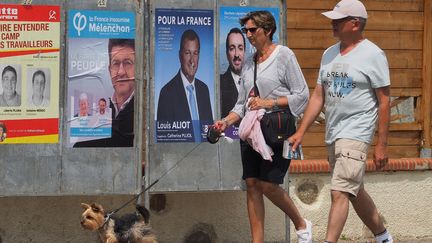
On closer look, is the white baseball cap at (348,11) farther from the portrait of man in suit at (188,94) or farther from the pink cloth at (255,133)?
the portrait of man in suit at (188,94)

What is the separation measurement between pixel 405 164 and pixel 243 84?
2.61 m

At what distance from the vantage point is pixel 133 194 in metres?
7.30

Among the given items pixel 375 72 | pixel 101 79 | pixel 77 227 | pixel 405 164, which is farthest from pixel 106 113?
pixel 405 164

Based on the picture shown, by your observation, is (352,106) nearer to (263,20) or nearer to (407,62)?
(263,20)

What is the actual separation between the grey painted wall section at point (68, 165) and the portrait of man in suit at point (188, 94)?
15.0 inches

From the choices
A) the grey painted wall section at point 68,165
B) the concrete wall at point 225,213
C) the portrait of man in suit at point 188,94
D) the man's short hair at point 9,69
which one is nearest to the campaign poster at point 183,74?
the portrait of man in suit at point 188,94

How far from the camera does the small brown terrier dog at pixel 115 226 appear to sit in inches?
246

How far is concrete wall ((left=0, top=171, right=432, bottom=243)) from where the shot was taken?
7.83m

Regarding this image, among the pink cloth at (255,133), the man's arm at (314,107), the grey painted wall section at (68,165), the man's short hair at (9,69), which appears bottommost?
the grey painted wall section at (68,165)

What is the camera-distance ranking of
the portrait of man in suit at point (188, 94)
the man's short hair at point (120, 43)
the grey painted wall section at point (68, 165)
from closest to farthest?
the grey painted wall section at point (68, 165) → the man's short hair at point (120, 43) → the portrait of man in suit at point (188, 94)

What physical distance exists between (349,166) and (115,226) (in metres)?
1.90

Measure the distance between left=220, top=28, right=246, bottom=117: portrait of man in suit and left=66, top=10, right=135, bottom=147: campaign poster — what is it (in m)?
0.86

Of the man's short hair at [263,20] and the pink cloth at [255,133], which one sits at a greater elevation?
the man's short hair at [263,20]

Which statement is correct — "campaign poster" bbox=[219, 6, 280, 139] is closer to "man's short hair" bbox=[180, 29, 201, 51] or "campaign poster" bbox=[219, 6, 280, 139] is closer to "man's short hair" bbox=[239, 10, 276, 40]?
"man's short hair" bbox=[180, 29, 201, 51]
